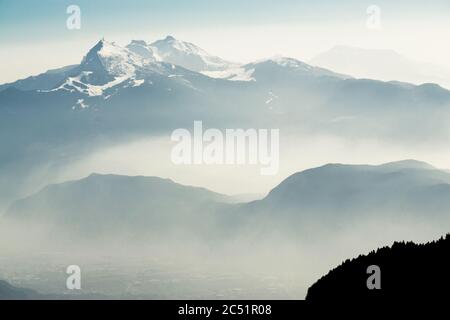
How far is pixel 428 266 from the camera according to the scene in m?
47.7

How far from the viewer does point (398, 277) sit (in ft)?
158

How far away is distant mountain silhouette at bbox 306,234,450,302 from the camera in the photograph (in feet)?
147

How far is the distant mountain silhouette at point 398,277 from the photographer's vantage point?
147 ft
